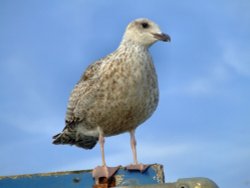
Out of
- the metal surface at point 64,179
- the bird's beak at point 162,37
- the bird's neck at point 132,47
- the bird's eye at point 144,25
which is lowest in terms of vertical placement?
the metal surface at point 64,179

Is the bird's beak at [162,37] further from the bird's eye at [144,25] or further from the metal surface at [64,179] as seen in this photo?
the metal surface at [64,179]

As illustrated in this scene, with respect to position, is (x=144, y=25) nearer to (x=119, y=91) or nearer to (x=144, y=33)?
(x=144, y=33)

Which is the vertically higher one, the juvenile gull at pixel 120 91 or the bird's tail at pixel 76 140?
the juvenile gull at pixel 120 91

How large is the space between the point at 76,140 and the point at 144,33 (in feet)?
4.89

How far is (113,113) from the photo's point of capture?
15.2ft

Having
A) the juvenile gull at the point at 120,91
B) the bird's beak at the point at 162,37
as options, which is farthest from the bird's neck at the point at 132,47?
the bird's beak at the point at 162,37

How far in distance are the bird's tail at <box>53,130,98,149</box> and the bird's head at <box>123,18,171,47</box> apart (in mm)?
1194

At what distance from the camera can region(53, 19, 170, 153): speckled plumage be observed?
4.53 meters

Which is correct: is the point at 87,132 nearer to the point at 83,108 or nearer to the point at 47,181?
the point at 83,108

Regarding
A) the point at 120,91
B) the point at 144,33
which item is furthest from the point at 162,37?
the point at 120,91

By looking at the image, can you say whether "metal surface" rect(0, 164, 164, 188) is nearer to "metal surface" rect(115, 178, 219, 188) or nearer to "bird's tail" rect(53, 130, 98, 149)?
"metal surface" rect(115, 178, 219, 188)

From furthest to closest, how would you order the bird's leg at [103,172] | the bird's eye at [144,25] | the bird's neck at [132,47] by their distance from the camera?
the bird's eye at [144,25]
the bird's neck at [132,47]
the bird's leg at [103,172]

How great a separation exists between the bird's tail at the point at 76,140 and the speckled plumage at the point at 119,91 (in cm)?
19

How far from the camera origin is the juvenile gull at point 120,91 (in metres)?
4.54
